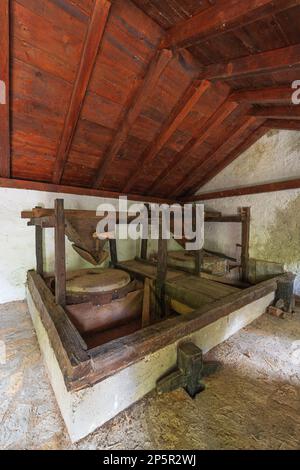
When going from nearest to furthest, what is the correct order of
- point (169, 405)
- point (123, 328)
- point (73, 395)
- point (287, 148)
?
1. point (73, 395)
2. point (169, 405)
3. point (123, 328)
4. point (287, 148)

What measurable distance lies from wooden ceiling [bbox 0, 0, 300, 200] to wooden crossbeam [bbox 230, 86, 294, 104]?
1 centimetres

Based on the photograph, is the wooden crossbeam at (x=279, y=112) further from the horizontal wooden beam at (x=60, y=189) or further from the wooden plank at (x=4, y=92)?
the wooden plank at (x=4, y=92)

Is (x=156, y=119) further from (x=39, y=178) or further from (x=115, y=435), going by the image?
(x=115, y=435)

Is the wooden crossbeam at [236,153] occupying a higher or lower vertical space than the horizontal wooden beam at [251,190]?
higher

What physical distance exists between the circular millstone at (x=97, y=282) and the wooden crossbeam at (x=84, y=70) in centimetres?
147

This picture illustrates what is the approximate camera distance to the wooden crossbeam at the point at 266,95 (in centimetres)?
213

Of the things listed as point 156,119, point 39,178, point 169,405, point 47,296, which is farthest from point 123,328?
point 156,119

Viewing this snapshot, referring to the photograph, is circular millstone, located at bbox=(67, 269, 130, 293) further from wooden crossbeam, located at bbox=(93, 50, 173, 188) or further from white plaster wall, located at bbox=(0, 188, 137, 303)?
wooden crossbeam, located at bbox=(93, 50, 173, 188)

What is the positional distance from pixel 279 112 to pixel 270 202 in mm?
1308

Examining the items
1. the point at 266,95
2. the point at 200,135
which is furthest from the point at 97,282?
the point at 266,95

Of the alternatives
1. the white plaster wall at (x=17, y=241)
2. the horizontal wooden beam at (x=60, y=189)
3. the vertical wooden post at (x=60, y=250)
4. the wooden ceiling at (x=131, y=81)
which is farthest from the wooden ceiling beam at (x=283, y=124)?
the white plaster wall at (x=17, y=241)

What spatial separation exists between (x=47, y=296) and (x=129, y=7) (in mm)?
2485

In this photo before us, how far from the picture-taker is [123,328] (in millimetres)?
2441
